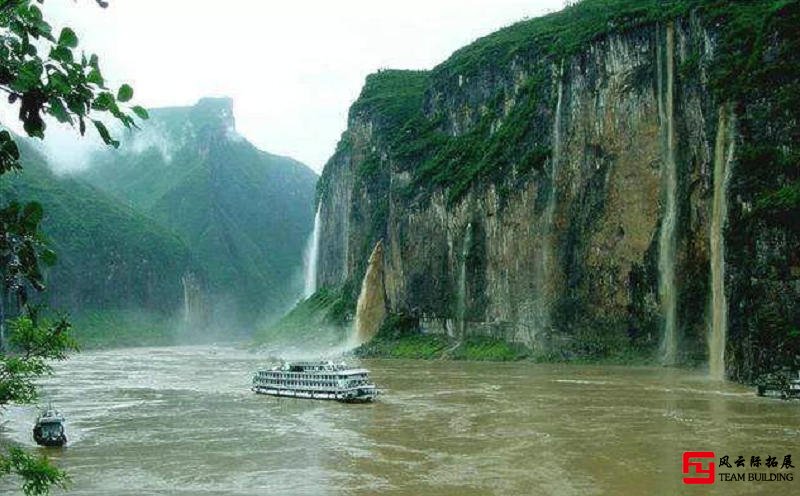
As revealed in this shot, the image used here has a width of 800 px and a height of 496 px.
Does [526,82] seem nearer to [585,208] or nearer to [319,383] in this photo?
[585,208]

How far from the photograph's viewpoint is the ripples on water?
21.1 m

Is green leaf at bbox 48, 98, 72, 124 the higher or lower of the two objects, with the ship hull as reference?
higher

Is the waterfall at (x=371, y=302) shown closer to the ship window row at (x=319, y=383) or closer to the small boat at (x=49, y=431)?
the ship window row at (x=319, y=383)

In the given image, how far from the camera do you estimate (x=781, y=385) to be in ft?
119

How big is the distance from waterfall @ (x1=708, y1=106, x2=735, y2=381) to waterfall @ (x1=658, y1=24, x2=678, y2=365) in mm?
4639

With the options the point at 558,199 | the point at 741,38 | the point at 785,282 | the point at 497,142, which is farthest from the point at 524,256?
the point at 785,282

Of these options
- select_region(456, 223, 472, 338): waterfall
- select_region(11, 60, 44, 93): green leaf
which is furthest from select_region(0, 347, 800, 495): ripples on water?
select_region(456, 223, 472, 338): waterfall

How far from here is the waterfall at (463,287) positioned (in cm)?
7631

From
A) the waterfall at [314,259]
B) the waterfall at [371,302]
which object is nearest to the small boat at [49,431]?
the waterfall at [371,302]

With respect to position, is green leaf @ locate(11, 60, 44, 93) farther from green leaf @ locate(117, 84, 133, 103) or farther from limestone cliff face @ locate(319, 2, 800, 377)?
limestone cliff face @ locate(319, 2, 800, 377)

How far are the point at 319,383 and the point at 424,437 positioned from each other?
16.1 m

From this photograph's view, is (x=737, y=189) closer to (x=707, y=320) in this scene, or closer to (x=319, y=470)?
(x=707, y=320)
